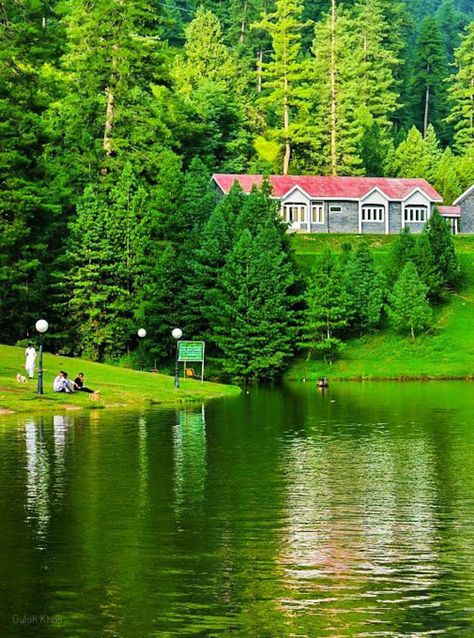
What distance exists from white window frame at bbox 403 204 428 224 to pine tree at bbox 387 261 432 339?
86.4ft

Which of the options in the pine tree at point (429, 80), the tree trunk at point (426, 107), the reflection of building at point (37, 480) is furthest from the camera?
the pine tree at point (429, 80)

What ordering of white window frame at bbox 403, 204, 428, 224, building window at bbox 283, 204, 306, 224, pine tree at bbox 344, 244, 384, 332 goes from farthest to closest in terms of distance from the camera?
white window frame at bbox 403, 204, 428, 224, building window at bbox 283, 204, 306, 224, pine tree at bbox 344, 244, 384, 332

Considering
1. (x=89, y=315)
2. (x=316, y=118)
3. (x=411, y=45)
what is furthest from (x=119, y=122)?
(x=411, y=45)

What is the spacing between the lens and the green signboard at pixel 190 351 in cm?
6460

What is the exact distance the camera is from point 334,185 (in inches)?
4429

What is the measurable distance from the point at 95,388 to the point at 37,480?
23.6 metres

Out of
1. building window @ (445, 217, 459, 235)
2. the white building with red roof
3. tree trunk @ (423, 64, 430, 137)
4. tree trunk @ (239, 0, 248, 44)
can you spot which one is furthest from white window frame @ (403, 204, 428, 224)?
tree trunk @ (239, 0, 248, 44)

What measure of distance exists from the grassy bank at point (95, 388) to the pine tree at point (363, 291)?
23741 millimetres

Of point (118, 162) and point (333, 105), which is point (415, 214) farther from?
point (118, 162)

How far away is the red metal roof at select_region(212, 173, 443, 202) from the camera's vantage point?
109750mm

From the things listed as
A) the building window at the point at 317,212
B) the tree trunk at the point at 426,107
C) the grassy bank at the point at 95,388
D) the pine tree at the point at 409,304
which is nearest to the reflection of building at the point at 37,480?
the grassy bank at the point at 95,388

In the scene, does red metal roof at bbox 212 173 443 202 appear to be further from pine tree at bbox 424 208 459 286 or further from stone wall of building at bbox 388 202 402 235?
pine tree at bbox 424 208 459 286

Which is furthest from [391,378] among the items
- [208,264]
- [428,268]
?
[208,264]

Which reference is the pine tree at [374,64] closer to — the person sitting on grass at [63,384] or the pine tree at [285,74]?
the pine tree at [285,74]
